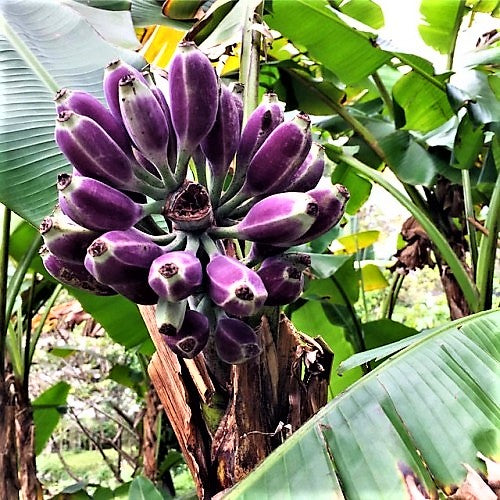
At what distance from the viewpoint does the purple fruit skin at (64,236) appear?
1.62 feet

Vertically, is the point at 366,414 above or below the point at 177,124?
below

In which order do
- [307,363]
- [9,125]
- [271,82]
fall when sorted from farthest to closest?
[271,82] → [9,125] → [307,363]

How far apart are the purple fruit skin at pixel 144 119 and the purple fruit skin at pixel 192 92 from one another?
2cm

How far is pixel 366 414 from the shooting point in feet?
1.80

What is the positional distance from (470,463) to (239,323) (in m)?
0.24

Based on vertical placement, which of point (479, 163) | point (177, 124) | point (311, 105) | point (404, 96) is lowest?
point (479, 163)

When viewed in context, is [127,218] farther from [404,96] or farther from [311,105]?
[311,105]

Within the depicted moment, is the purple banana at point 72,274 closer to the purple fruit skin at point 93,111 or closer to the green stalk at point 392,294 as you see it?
the purple fruit skin at point 93,111

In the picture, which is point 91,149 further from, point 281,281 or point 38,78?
point 38,78

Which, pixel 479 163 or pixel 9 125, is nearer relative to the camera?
pixel 9 125

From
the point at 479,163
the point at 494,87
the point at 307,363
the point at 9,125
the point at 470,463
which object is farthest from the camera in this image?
the point at 479,163

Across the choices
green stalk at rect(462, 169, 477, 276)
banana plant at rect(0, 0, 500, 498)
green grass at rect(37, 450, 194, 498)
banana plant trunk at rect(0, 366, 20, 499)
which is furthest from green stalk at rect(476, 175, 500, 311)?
green grass at rect(37, 450, 194, 498)

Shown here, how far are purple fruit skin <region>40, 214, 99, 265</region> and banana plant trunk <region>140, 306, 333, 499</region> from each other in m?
0.17

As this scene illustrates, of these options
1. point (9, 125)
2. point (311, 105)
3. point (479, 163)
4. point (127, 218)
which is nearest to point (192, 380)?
point (127, 218)
